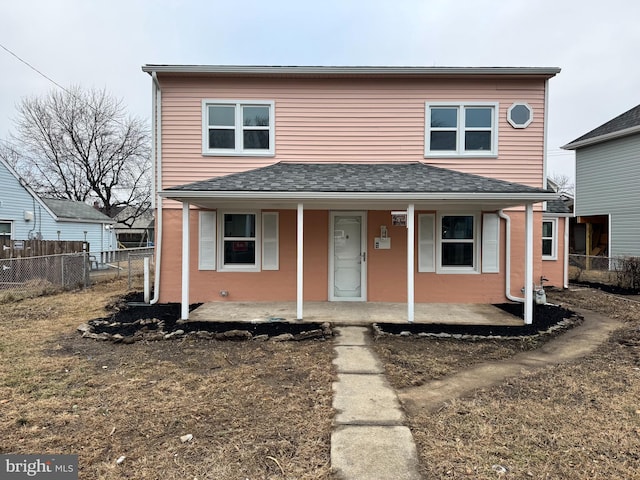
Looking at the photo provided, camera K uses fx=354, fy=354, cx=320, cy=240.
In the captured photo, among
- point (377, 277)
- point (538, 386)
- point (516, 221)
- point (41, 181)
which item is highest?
point (41, 181)

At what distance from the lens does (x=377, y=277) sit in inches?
330

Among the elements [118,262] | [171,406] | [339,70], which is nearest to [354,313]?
[171,406]

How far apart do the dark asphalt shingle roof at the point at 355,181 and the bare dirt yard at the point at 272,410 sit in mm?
2640

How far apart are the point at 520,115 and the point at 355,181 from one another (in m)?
4.67

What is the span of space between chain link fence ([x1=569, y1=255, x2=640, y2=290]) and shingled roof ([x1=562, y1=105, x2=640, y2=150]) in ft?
17.7

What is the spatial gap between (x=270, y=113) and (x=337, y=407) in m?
7.08

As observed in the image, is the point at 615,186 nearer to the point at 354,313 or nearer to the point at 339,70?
the point at 339,70

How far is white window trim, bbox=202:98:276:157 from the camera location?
8453 mm

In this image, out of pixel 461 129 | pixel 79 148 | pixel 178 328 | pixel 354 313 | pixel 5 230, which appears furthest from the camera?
pixel 79 148

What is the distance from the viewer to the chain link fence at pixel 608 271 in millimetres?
10602

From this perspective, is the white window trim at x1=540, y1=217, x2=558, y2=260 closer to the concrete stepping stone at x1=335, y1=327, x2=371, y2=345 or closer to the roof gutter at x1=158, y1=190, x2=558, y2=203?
the roof gutter at x1=158, y1=190, x2=558, y2=203

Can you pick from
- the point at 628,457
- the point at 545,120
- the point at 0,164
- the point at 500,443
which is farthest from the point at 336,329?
the point at 0,164

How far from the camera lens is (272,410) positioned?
3.36m

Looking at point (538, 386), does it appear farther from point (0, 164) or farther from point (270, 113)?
point (0, 164)
